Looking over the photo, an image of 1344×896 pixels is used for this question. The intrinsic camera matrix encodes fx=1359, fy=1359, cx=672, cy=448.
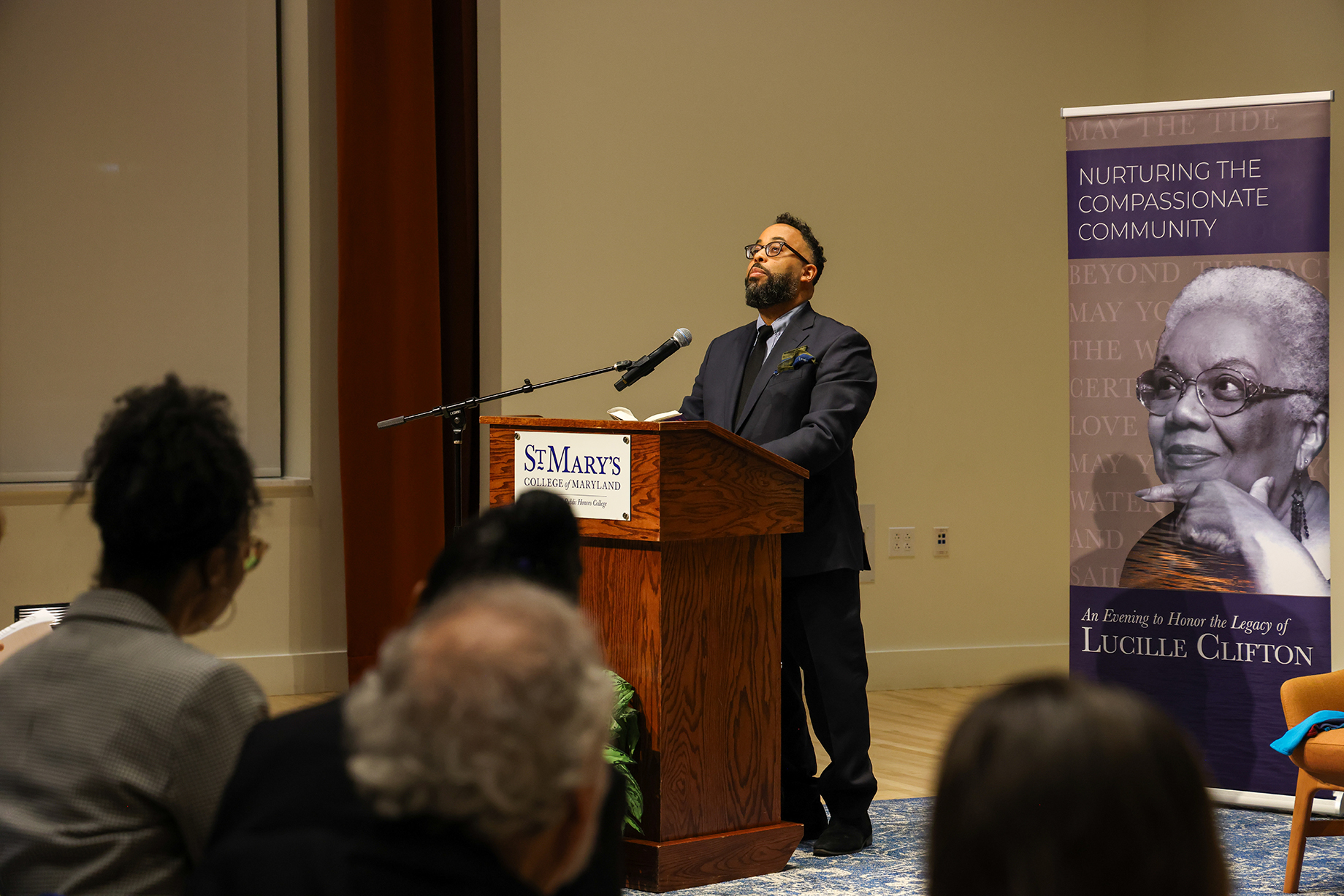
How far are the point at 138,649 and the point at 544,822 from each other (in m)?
0.60

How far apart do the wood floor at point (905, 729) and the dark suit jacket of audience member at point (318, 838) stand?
3273mm

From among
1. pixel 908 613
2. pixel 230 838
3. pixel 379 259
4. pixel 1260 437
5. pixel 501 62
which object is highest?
pixel 501 62

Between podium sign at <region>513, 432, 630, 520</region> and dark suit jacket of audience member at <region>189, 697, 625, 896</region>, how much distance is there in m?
1.95

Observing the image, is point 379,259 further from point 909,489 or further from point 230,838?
point 230,838

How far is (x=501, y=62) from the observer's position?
5691mm

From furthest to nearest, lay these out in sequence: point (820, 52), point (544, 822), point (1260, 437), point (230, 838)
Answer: point (820, 52), point (1260, 437), point (230, 838), point (544, 822)

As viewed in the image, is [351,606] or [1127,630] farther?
[351,606]

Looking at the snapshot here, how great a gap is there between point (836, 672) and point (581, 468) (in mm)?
956

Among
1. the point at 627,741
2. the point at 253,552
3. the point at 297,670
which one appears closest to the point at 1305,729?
the point at 627,741

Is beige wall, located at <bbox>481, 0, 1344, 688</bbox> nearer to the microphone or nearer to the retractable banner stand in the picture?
the retractable banner stand

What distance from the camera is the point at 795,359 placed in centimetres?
373

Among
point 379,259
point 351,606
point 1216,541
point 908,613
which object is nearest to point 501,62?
point 379,259

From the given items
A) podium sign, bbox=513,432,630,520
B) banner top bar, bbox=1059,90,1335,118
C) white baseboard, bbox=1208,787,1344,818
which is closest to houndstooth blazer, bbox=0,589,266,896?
podium sign, bbox=513,432,630,520

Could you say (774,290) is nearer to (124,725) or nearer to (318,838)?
(124,725)
